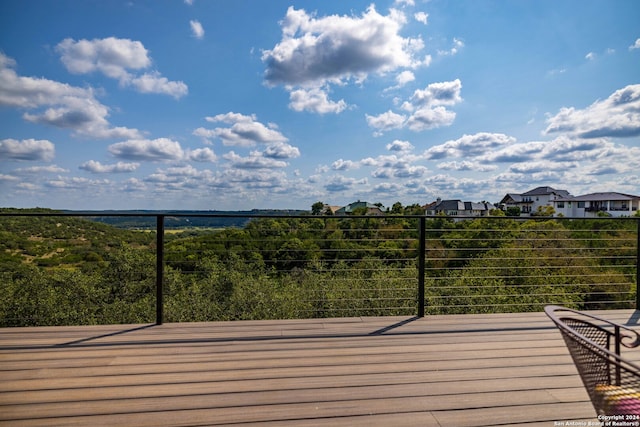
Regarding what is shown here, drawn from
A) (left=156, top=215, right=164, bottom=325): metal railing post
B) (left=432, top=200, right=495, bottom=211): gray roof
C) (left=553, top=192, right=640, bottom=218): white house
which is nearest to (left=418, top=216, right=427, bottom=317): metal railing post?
(left=156, top=215, right=164, bottom=325): metal railing post

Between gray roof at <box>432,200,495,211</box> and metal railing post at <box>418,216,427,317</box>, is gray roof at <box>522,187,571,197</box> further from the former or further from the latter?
metal railing post at <box>418,216,427,317</box>

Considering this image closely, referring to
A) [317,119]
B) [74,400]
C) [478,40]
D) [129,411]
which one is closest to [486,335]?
[129,411]

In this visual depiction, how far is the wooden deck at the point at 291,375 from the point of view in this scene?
1520 millimetres

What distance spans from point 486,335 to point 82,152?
1129cm

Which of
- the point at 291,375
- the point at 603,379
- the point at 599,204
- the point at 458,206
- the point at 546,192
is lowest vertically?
the point at 291,375

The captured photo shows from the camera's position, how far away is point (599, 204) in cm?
3394

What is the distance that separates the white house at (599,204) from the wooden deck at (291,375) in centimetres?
3467

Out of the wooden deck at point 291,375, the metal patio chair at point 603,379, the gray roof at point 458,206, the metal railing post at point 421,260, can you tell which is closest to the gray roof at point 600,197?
the gray roof at point 458,206

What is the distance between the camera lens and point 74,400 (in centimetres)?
161

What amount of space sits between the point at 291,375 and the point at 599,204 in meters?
42.2

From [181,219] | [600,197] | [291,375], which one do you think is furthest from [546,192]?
[291,375]

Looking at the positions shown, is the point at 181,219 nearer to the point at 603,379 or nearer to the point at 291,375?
the point at 291,375

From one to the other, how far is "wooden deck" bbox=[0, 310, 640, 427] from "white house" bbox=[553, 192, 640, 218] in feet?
114

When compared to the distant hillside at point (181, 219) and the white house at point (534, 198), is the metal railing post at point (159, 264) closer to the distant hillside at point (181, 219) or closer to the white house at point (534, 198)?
the distant hillside at point (181, 219)
